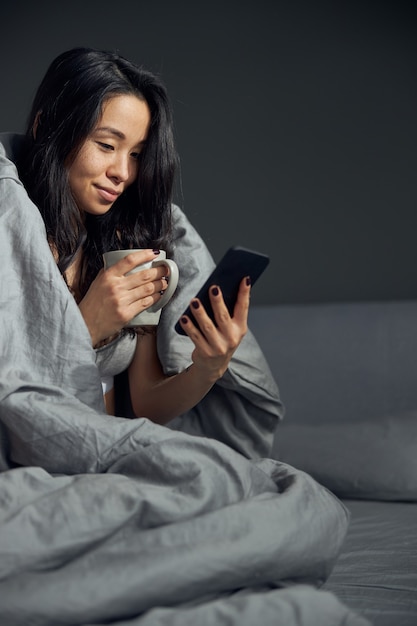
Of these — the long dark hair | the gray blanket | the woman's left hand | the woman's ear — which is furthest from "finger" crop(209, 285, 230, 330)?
the woman's ear

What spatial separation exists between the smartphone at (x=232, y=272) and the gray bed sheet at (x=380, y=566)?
41 cm

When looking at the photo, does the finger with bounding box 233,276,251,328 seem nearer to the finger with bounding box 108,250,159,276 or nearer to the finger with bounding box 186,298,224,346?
the finger with bounding box 186,298,224,346

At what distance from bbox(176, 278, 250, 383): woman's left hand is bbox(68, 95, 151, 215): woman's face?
29 centimetres

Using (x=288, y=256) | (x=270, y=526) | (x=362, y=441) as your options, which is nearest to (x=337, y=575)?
(x=270, y=526)

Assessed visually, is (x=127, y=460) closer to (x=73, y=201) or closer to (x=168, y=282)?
(x=168, y=282)

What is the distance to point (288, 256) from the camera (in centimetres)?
252

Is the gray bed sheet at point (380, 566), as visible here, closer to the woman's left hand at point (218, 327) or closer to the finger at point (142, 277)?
the woman's left hand at point (218, 327)

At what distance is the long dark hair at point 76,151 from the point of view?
4.80 ft

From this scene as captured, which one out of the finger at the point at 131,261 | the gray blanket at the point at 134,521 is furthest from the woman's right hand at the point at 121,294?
the gray blanket at the point at 134,521

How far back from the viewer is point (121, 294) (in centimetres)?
135

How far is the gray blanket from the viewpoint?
0.85 m

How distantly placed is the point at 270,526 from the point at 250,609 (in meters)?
0.11

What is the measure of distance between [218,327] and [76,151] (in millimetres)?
384

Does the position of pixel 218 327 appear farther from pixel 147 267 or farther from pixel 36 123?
pixel 36 123
